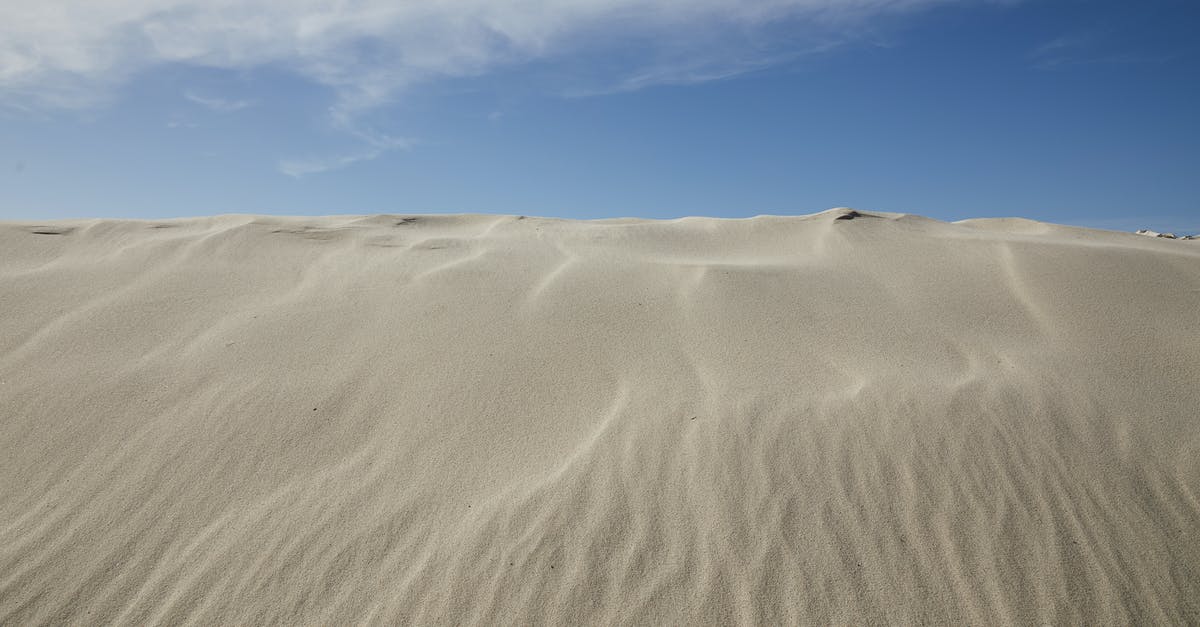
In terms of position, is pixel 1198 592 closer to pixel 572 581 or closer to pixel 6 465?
pixel 572 581

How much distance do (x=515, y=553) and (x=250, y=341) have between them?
190 centimetres

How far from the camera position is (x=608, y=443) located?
2.45 meters

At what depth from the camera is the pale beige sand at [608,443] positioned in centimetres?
200

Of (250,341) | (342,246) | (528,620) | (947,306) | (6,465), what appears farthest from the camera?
(342,246)

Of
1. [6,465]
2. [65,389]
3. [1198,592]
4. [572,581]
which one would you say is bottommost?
[1198,592]

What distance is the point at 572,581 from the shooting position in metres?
2.02

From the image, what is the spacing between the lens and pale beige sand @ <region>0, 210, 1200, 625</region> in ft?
6.57

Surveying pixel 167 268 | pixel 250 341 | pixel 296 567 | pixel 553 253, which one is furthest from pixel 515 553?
pixel 167 268

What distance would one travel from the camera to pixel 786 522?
7.09ft

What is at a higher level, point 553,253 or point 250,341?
point 553,253

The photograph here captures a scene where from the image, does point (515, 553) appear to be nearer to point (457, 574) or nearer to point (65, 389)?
point (457, 574)

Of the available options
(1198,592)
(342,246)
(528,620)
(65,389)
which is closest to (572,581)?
(528,620)

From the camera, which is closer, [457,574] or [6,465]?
[457,574]

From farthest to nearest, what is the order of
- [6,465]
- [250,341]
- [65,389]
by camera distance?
[250,341] → [65,389] → [6,465]
